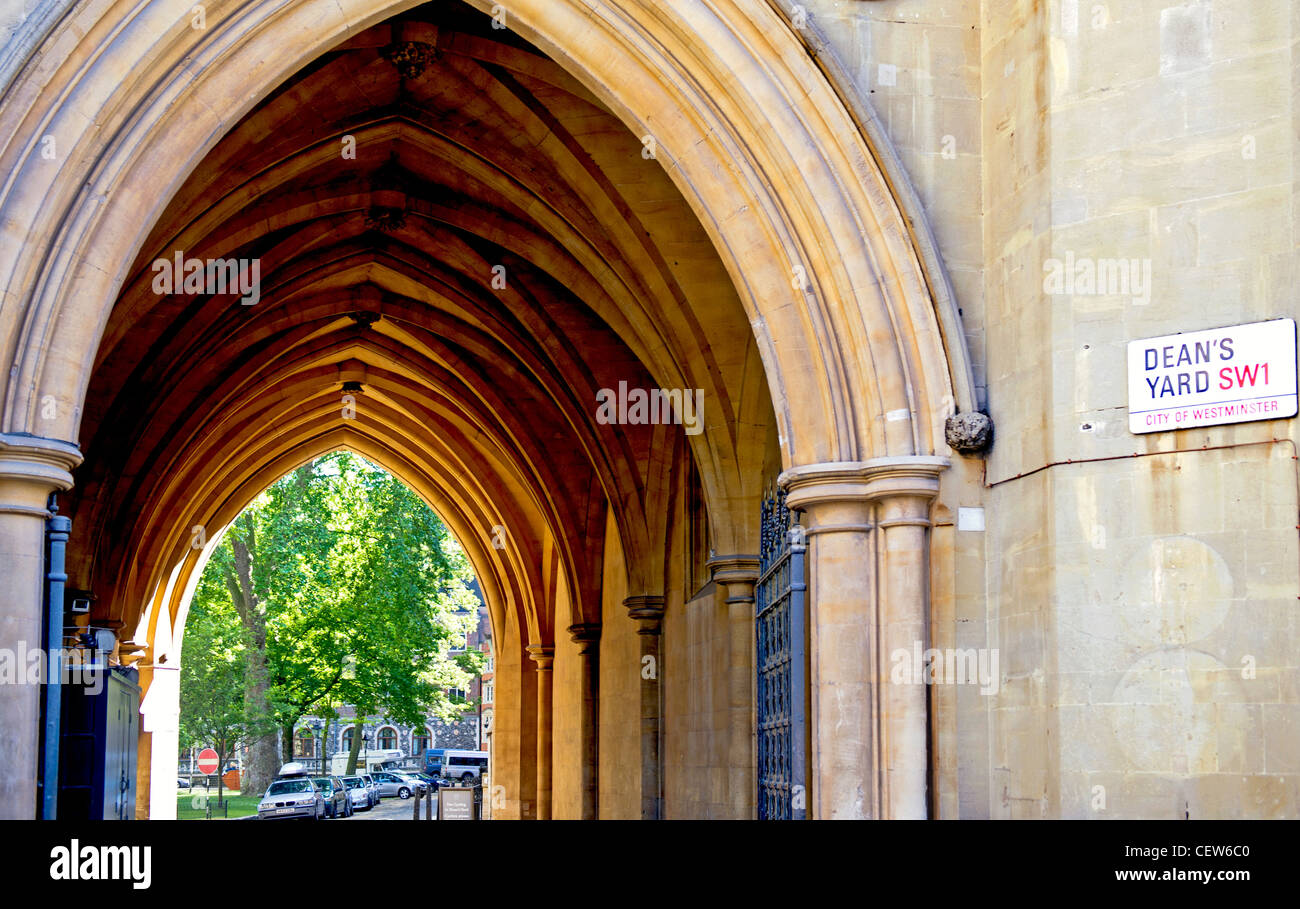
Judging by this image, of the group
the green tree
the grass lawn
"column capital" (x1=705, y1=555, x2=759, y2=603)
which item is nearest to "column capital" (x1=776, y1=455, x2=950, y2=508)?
"column capital" (x1=705, y1=555, x2=759, y2=603)

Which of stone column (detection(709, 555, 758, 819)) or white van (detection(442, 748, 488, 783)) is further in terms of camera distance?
white van (detection(442, 748, 488, 783))

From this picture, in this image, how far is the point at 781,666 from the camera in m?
11.2

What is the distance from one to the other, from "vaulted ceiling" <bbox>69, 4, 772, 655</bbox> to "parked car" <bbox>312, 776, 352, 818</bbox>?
6728 mm

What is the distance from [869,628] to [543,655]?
16.5 meters

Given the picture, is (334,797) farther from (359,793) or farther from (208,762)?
(208,762)

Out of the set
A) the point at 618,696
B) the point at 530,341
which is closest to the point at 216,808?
the point at 618,696

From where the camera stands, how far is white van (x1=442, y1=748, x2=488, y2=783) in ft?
149

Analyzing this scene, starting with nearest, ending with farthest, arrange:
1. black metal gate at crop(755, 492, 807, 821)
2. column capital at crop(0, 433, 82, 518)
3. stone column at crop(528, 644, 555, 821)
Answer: column capital at crop(0, 433, 82, 518)
black metal gate at crop(755, 492, 807, 821)
stone column at crop(528, 644, 555, 821)

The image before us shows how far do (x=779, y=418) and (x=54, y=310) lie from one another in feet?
13.1

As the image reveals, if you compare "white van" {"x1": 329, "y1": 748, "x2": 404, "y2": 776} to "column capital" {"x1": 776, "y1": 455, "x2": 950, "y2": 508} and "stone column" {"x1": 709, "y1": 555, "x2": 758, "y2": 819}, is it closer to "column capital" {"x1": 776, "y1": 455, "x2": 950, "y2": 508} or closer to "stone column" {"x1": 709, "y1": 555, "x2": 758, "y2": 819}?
"stone column" {"x1": 709, "y1": 555, "x2": 758, "y2": 819}

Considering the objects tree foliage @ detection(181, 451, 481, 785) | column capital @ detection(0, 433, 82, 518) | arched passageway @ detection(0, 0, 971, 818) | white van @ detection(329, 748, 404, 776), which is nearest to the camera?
column capital @ detection(0, 433, 82, 518)

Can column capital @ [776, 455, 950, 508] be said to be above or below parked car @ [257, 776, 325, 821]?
above

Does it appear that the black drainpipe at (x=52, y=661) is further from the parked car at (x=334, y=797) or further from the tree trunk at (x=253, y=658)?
the tree trunk at (x=253, y=658)

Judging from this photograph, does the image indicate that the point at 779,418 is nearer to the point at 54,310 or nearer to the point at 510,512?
the point at 54,310
